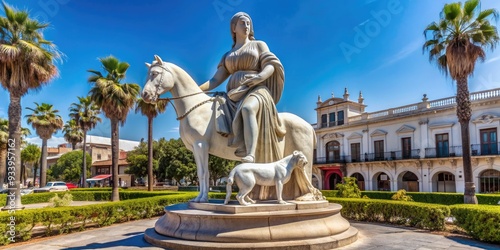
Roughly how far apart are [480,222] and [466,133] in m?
11.7

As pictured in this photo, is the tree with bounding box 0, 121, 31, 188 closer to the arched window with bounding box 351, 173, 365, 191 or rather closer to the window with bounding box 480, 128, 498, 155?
the arched window with bounding box 351, 173, 365, 191

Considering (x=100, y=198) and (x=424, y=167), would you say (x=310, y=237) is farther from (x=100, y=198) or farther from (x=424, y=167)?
(x=424, y=167)

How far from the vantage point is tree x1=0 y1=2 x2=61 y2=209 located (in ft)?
51.6

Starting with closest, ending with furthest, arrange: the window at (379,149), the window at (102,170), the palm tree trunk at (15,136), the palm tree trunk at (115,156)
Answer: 1. the palm tree trunk at (15,136)
2. the palm tree trunk at (115,156)
3. the window at (379,149)
4. the window at (102,170)

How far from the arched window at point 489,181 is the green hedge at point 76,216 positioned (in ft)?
83.3

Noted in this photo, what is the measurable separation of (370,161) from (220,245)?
3168 cm

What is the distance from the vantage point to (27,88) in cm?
1675

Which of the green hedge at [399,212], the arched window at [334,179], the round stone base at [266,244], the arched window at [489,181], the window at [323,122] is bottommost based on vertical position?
the arched window at [334,179]

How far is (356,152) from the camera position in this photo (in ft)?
119

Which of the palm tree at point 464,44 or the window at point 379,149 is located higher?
the palm tree at point 464,44

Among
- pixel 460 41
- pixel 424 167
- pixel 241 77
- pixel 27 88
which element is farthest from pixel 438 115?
pixel 27 88

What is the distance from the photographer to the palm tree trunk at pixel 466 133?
1570 centimetres

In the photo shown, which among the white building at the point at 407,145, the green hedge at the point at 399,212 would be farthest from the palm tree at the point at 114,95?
the white building at the point at 407,145

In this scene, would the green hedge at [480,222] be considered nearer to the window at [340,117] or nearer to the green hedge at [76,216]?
the green hedge at [76,216]
